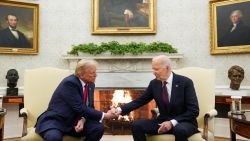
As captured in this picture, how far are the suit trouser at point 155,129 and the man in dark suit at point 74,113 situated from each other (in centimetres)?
39

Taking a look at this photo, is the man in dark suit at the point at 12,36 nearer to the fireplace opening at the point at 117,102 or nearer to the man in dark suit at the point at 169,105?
the fireplace opening at the point at 117,102

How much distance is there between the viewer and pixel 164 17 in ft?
21.4

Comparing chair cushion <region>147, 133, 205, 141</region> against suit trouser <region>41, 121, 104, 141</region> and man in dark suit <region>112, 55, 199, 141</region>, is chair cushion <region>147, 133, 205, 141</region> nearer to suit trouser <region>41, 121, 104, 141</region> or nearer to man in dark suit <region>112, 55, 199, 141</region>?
man in dark suit <region>112, 55, 199, 141</region>

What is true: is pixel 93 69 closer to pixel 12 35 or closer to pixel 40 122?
pixel 40 122

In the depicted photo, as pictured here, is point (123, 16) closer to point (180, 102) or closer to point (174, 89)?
point (174, 89)

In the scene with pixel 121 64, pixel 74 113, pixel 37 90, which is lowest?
pixel 74 113

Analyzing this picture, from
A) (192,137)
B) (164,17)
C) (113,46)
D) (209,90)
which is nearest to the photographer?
(192,137)

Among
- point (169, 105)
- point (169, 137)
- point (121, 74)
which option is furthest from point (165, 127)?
point (121, 74)

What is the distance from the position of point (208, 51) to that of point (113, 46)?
2.02 m

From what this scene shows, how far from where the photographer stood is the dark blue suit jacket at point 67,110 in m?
3.19

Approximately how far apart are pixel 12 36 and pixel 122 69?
2.40 meters

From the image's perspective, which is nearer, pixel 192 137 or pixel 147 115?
pixel 192 137

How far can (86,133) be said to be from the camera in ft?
10.6

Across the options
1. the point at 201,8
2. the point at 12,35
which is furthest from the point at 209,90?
the point at 12,35
